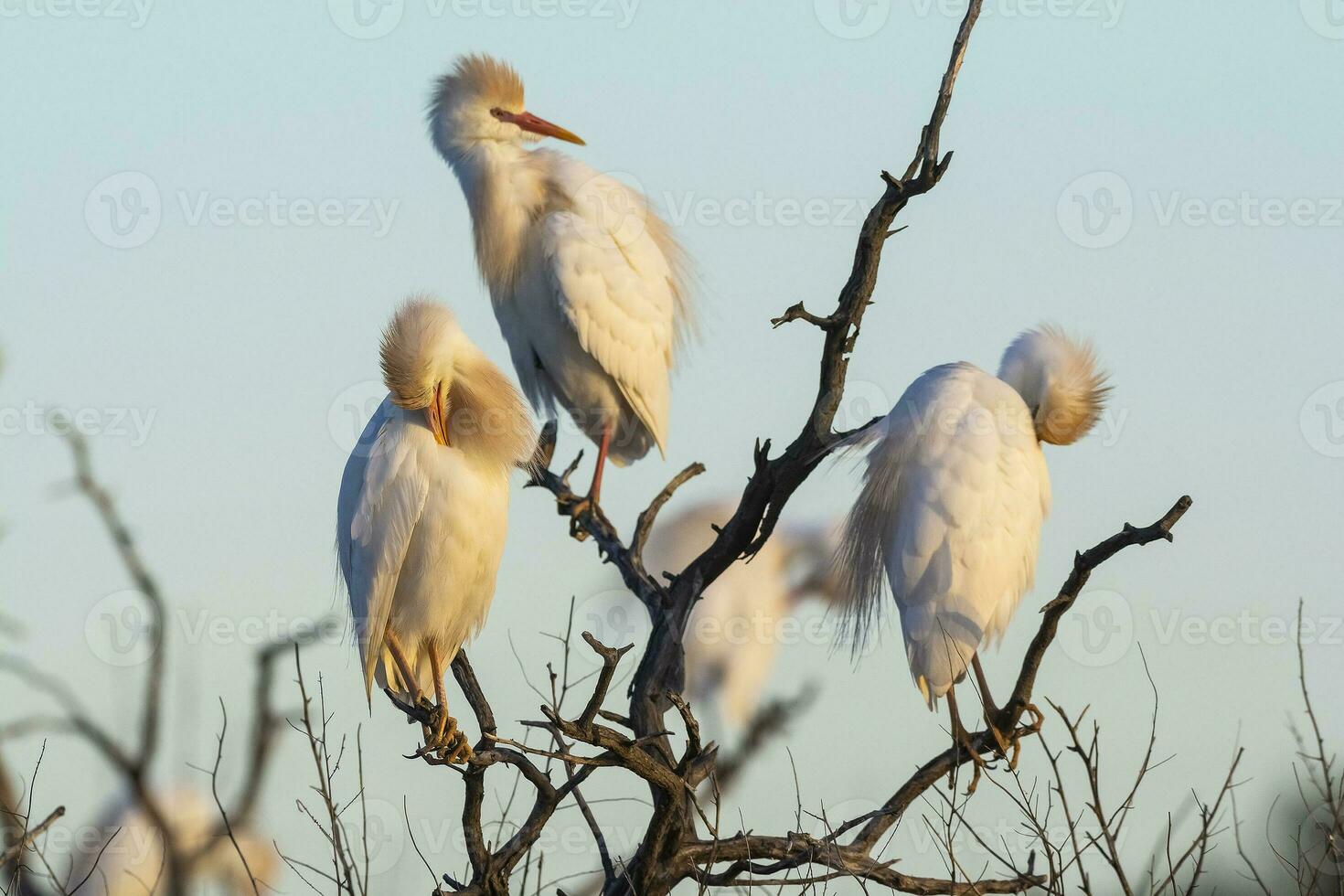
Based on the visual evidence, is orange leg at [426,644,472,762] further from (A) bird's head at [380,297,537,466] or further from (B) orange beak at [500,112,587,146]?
(B) orange beak at [500,112,587,146]

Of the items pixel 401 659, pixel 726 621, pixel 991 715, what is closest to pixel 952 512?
pixel 991 715

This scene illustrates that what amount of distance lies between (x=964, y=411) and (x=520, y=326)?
2653mm

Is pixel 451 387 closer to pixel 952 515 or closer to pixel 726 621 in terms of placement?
pixel 952 515

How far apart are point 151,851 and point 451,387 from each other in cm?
248

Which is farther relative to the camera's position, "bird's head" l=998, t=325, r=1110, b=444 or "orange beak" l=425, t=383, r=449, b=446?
"bird's head" l=998, t=325, r=1110, b=444

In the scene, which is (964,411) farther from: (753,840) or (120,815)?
(120,815)

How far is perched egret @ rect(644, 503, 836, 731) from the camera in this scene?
790 cm

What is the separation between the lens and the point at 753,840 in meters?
3.84

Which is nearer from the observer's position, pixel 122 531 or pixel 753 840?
pixel 753 840

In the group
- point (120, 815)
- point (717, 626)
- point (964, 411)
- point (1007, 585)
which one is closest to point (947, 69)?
point (964, 411)

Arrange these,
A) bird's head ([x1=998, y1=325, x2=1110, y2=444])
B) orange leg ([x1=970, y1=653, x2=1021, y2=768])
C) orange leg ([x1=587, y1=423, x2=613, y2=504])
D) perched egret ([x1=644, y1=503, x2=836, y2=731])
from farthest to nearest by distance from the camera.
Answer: perched egret ([x1=644, y1=503, x2=836, y2=731]) < orange leg ([x1=587, y1=423, x2=613, y2=504]) < bird's head ([x1=998, y1=325, x2=1110, y2=444]) < orange leg ([x1=970, y1=653, x2=1021, y2=768])

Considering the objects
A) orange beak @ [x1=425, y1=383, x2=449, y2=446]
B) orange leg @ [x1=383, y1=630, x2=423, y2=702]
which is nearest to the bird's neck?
orange beak @ [x1=425, y1=383, x2=449, y2=446]

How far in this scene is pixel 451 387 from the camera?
15.4ft

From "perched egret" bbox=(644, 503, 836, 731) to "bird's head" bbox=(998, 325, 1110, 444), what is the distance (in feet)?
8.84
